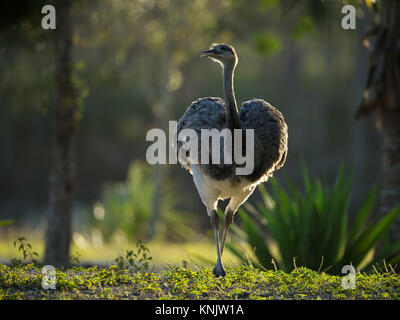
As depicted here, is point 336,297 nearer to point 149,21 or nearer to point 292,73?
point 149,21

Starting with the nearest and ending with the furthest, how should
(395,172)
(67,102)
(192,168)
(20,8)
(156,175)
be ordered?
(192,168)
(20,8)
(395,172)
(67,102)
(156,175)

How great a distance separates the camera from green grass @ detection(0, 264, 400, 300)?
15.5 feet

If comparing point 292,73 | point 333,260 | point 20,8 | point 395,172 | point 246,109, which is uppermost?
point 292,73

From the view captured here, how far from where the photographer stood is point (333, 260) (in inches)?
280

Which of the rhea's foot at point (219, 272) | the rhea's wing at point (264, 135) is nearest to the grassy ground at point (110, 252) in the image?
the rhea's wing at point (264, 135)

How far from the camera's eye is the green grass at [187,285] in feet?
15.5

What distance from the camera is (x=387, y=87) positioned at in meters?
8.50

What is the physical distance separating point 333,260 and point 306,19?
4.10 meters

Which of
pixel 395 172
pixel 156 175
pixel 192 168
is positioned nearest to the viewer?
pixel 192 168

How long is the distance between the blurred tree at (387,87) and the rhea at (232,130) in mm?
2564

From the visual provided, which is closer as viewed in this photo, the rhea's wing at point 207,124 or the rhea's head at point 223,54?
the rhea's wing at point 207,124

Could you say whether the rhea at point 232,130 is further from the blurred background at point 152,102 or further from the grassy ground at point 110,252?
the grassy ground at point 110,252

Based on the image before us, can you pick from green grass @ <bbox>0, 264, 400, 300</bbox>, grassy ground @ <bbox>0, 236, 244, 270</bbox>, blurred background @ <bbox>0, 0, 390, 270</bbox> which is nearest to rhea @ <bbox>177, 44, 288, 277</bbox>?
green grass @ <bbox>0, 264, 400, 300</bbox>
